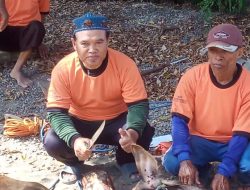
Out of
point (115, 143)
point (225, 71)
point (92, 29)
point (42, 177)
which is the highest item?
point (92, 29)

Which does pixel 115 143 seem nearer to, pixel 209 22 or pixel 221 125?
pixel 221 125

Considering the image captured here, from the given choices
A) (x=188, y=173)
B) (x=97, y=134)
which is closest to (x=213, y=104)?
(x=188, y=173)

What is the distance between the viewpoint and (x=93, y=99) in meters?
3.80

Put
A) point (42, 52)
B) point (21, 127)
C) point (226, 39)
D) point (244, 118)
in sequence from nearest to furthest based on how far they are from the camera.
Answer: point (226, 39), point (244, 118), point (21, 127), point (42, 52)

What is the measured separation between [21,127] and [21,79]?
1162 millimetres

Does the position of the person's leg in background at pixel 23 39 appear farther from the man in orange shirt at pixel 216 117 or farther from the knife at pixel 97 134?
the man in orange shirt at pixel 216 117

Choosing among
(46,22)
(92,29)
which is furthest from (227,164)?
(46,22)

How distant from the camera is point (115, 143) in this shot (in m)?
3.95

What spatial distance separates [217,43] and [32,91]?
261cm

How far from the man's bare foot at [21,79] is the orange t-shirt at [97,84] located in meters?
1.98

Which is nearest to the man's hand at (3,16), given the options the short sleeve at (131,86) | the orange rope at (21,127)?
the orange rope at (21,127)

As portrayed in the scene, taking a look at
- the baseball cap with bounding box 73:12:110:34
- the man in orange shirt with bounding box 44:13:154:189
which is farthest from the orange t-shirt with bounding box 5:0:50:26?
the baseball cap with bounding box 73:12:110:34

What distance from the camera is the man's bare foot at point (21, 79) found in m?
5.70

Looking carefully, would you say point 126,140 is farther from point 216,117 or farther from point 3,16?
point 3,16
